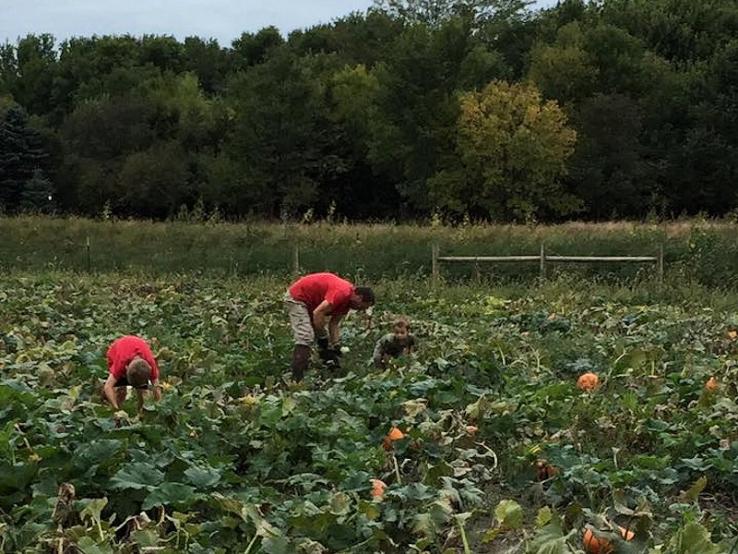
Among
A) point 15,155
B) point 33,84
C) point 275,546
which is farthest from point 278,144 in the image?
point 275,546

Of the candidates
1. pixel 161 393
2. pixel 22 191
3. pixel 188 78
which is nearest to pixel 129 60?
pixel 188 78

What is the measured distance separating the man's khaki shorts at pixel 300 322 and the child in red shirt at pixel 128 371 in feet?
6.75

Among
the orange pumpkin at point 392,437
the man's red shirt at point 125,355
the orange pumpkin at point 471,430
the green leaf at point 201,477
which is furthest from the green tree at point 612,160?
the green leaf at point 201,477

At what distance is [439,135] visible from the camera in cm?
3962

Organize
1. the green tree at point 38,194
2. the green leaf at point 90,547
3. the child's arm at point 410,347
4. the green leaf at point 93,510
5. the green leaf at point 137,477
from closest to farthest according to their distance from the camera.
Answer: the green leaf at point 90,547 < the green leaf at point 93,510 < the green leaf at point 137,477 < the child's arm at point 410,347 < the green tree at point 38,194

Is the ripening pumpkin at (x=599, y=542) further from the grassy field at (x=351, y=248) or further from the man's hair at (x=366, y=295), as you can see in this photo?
the grassy field at (x=351, y=248)

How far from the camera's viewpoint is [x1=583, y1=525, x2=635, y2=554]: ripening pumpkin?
2.81 metres

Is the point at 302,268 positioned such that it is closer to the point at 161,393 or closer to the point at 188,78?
the point at 161,393

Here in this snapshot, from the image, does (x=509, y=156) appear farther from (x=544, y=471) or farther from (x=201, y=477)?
(x=201, y=477)

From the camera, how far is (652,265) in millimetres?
17891

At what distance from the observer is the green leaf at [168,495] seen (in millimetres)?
3255

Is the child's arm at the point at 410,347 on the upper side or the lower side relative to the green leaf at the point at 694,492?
lower

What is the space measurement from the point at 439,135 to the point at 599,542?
37518mm

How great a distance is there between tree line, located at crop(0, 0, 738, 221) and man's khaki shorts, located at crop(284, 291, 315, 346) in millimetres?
25788
